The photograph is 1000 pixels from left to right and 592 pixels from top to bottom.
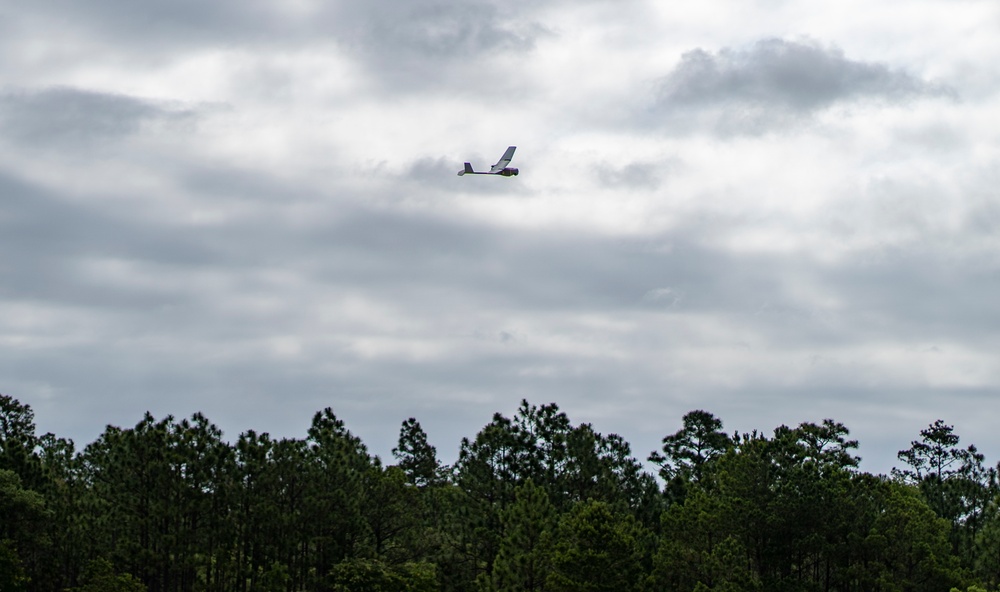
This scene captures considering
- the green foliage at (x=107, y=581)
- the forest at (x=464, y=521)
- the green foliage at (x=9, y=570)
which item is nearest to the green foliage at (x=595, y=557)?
the forest at (x=464, y=521)

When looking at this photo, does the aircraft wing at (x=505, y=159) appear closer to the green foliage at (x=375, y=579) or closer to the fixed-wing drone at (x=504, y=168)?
the fixed-wing drone at (x=504, y=168)

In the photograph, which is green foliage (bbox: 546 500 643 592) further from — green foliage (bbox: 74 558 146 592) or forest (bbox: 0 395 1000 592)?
green foliage (bbox: 74 558 146 592)

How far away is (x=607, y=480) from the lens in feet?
303

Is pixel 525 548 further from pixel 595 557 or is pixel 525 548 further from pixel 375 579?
pixel 375 579

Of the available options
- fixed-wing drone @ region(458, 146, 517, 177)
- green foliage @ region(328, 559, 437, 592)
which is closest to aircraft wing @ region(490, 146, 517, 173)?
fixed-wing drone @ region(458, 146, 517, 177)

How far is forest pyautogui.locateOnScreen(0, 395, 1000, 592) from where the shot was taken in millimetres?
82875

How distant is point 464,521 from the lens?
8888 centimetres

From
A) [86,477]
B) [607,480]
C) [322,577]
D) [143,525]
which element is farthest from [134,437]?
[607,480]

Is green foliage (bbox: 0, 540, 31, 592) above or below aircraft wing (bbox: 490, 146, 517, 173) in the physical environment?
below

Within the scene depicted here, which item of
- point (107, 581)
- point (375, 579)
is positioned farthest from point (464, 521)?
point (107, 581)

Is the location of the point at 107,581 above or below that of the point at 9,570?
below

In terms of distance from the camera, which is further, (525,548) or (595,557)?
(525,548)

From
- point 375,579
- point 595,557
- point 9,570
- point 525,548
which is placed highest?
point 525,548

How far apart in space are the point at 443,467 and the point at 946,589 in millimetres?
84131
